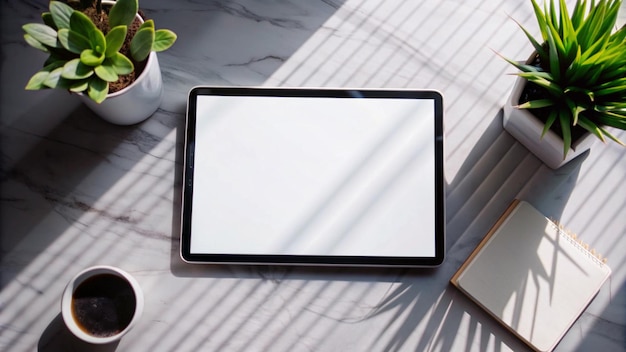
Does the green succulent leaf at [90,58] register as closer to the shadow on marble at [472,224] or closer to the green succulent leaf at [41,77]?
the green succulent leaf at [41,77]

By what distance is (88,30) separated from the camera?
2.31ft

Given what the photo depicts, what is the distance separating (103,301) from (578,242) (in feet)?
2.22

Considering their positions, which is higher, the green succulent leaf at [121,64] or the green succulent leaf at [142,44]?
the green succulent leaf at [142,44]

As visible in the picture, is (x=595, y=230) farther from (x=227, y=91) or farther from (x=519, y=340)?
(x=227, y=91)

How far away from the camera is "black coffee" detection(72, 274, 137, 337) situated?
785 mm

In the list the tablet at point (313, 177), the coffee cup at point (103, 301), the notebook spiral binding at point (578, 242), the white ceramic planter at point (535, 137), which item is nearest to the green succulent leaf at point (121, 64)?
the tablet at point (313, 177)

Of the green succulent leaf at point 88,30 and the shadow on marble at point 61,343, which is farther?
the shadow on marble at point 61,343

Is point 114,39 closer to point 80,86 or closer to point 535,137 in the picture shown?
point 80,86

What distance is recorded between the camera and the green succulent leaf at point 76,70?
2.26 ft

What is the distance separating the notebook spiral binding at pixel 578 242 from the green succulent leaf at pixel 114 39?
0.64 metres

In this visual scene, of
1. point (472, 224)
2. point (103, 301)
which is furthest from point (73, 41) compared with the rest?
point (472, 224)

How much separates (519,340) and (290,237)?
35cm

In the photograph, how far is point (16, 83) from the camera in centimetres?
88

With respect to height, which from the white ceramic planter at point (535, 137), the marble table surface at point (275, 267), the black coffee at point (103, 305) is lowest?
the black coffee at point (103, 305)
